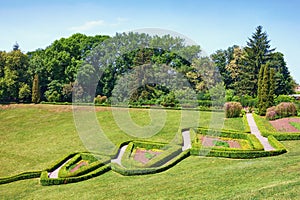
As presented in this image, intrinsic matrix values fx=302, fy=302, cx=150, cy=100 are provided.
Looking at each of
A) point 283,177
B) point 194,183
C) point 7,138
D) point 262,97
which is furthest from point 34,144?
point 262,97

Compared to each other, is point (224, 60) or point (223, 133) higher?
point (224, 60)

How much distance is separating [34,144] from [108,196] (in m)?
12.4

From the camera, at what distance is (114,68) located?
128ft

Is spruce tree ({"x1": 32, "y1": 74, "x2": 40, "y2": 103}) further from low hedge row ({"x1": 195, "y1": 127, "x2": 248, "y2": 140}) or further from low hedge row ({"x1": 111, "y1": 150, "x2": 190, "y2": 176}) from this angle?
low hedge row ({"x1": 111, "y1": 150, "x2": 190, "y2": 176})

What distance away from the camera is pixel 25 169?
53.2ft

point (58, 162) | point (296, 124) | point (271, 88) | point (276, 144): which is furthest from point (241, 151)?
point (271, 88)

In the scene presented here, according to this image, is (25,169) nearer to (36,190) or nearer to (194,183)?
(36,190)

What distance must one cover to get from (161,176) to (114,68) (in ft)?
92.6

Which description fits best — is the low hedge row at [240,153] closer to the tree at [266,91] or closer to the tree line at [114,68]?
the tree at [266,91]

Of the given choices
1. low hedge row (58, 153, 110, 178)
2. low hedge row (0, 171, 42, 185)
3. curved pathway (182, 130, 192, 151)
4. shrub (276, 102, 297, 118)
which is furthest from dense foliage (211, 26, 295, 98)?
low hedge row (0, 171, 42, 185)

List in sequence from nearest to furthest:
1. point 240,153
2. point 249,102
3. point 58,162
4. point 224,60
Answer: point 240,153
point 58,162
point 249,102
point 224,60

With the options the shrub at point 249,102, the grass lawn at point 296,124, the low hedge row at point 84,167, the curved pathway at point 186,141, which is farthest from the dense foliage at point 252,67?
the low hedge row at point 84,167

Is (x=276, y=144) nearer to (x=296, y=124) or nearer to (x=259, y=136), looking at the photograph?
(x=259, y=136)

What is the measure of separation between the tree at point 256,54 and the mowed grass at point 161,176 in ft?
65.5
